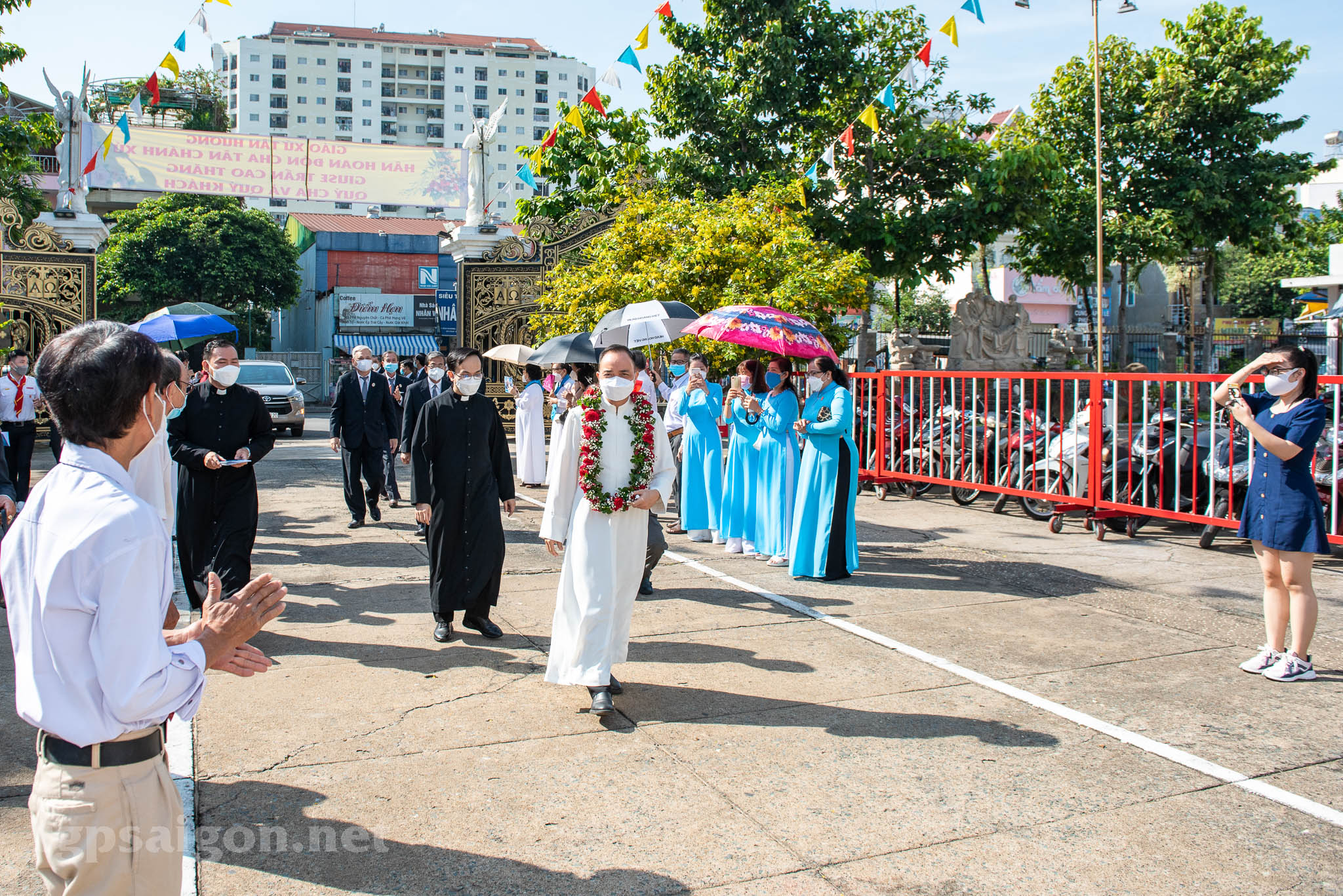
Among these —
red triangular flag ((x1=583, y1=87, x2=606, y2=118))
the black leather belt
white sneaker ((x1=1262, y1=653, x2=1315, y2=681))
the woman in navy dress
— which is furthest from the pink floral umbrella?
red triangular flag ((x1=583, y1=87, x2=606, y2=118))

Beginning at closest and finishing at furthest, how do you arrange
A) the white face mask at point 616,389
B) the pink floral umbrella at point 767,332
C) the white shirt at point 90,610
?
1. the white shirt at point 90,610
2. the white face mask at point 616,389
3. the pink floral umbrella at point 767,332

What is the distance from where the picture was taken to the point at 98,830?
2100mm

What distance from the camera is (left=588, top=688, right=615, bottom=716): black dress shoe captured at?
491 centimetres

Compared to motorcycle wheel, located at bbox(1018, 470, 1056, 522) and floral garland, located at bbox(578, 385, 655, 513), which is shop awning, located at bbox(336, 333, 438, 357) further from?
floral garland, located at bbox(578, 385, 655, 513)

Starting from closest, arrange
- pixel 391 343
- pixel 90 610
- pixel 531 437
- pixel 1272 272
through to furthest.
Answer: pixel 90 610 → pixel 531 437 → pixel 1272 272 → pixel 391 343

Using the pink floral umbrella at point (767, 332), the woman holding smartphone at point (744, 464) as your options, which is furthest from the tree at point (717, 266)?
the pink floral umbrella at point (767, 332)

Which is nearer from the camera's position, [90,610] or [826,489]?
[90,610]

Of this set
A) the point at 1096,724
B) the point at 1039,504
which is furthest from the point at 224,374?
the point at 1039,504

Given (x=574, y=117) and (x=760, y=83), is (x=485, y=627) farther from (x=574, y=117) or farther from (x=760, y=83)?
(x=760, y=83)

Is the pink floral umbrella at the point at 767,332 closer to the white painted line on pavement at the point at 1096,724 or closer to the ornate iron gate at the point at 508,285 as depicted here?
the white painted line on pavement at the point at 1096,724

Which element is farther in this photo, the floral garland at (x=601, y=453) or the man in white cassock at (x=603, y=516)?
the floral garland at (x=601, y=453)

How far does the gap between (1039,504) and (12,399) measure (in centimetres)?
1033

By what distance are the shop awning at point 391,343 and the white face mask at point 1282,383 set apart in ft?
149

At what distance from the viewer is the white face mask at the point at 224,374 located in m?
6.31
